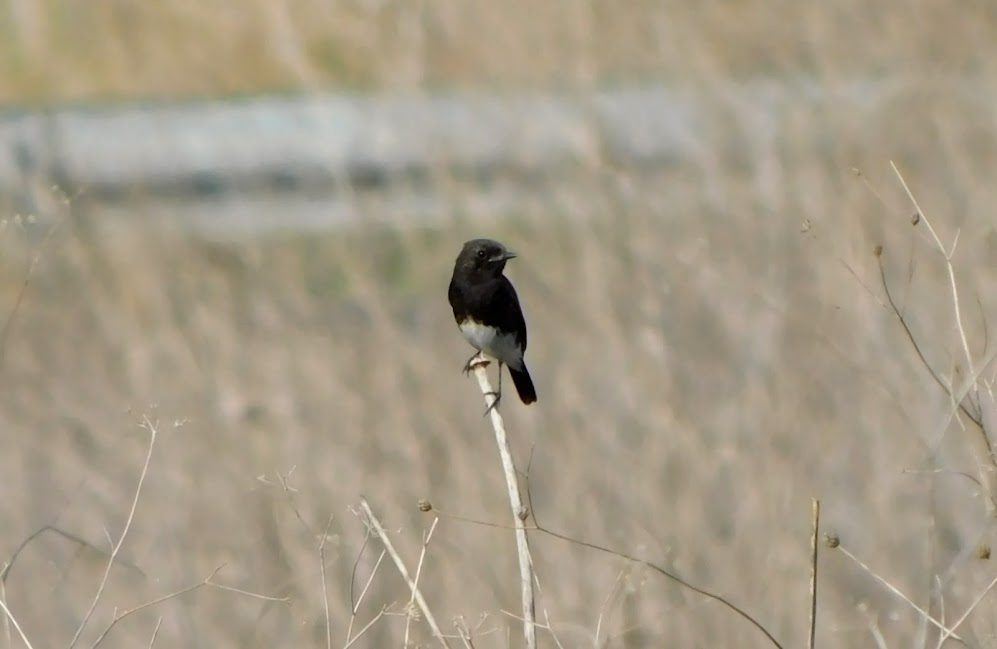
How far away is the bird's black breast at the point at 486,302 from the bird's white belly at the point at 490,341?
0.7 inches

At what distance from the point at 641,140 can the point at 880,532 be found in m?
2.60

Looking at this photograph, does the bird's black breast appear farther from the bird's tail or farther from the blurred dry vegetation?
the blurred dry vegetation

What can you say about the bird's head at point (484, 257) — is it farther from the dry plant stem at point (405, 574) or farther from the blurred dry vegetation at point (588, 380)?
the dry plant stem at point (405, 574)

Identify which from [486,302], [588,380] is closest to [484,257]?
[486,302]

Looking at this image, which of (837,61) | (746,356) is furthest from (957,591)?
(837,61)

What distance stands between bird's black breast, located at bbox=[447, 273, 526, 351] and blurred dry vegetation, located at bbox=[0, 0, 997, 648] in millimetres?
476

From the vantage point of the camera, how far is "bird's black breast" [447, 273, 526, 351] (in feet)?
14.3

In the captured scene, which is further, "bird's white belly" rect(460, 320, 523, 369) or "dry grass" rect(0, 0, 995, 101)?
"dry grass" rect(0, 0, 995, 101)

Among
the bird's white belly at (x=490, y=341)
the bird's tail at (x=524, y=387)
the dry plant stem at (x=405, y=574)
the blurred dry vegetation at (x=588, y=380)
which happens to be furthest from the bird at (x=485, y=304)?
the dry plant stem at (x=405, y=574)

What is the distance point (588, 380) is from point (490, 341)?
2.06ft

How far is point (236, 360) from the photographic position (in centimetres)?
528

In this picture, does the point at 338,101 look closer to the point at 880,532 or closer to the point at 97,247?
the point at 97,247

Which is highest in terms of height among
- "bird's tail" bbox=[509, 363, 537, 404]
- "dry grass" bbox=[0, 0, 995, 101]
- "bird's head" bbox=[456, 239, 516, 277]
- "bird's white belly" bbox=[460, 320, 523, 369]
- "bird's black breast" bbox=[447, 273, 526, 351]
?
"dry grass" bbox=[0, 0, 995, 101]

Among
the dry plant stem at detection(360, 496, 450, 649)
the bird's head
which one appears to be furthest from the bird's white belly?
the dry plant stem at detection(360, 496, 450, 649)
